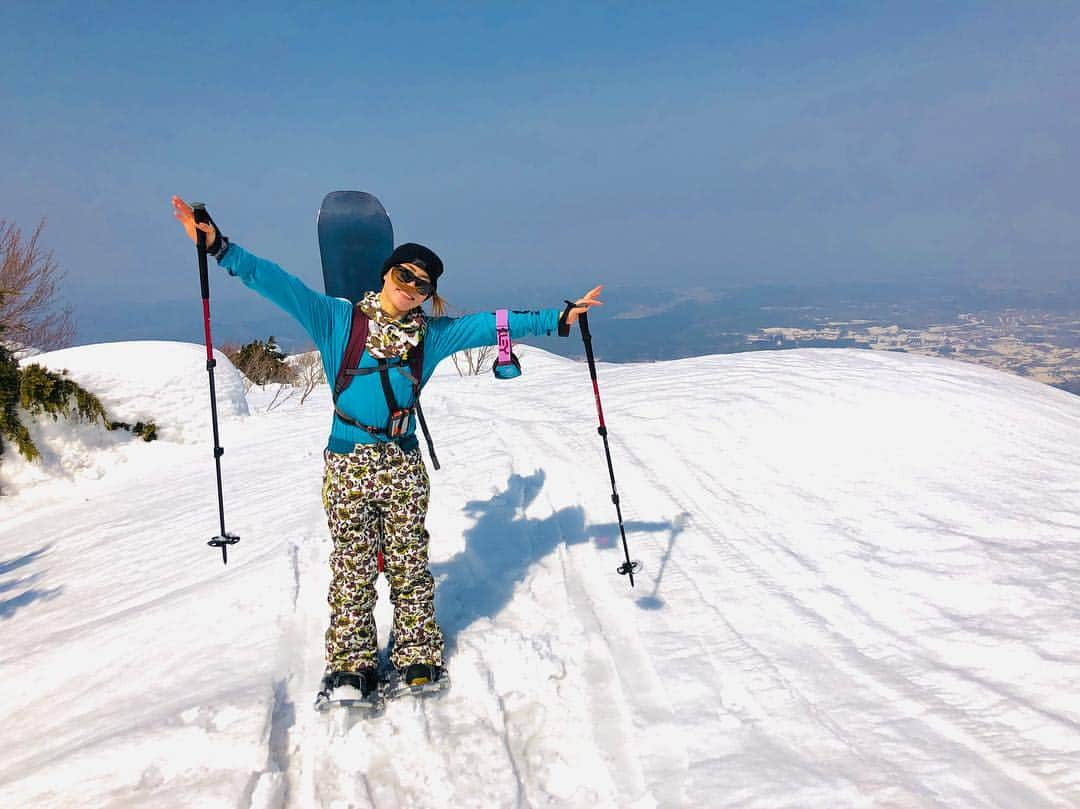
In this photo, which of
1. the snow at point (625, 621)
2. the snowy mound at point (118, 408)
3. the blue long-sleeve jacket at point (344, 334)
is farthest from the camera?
the snowy mound at point (118, 408)

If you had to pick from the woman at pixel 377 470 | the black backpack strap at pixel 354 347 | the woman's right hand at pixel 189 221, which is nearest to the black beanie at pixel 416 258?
the woman at pixel 377 470

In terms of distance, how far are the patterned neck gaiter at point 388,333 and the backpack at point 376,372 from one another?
0.09 feet

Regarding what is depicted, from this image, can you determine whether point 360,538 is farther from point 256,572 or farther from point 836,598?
point 836,598

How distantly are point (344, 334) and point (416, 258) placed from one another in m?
0.53

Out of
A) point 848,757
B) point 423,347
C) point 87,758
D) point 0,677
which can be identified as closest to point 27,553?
point 0,677

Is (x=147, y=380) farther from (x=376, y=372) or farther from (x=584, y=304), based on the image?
(x=584, y=304)

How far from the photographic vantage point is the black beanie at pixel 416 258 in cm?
285

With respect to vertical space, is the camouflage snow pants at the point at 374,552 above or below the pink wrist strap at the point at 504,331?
below

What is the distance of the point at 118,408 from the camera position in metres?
9.02

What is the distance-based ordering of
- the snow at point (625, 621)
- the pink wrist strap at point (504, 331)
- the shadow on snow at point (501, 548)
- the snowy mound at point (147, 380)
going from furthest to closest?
the snowy mound at point (147, 380), the shadow on snow at point (501, 548), the pink wrist strap at point (504, 331), the snow at point (625, 621)

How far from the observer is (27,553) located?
20.6 ft

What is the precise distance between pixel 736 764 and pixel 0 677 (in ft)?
14.9

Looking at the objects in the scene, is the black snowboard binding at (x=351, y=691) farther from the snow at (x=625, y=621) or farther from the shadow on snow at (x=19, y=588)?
the shadow on snow at (x=19, y=588)

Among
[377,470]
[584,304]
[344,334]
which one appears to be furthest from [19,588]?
[584,304]
